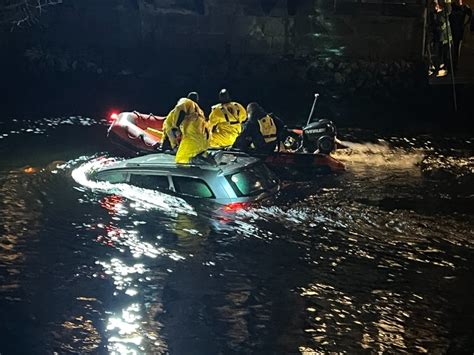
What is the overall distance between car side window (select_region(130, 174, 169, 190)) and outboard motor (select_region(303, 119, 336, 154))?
3823 mm

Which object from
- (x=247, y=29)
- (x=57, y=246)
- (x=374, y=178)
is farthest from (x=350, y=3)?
(x=57, y=246)

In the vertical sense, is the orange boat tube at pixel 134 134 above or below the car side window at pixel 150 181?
above

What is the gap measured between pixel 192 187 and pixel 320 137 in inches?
149

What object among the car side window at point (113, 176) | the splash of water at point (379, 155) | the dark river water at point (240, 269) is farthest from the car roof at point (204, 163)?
the splash of water at point (379, 155)

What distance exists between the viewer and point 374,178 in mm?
14148

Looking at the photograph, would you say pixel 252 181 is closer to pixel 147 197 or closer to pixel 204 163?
pixel 204 163

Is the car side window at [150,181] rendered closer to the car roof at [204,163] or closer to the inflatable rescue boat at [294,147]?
the car roof at [204,163]

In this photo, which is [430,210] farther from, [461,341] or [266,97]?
[266,97]

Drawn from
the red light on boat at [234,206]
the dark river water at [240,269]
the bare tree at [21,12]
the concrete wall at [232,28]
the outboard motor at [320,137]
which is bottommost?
the dark river water at [240,269]

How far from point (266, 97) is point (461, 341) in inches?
728

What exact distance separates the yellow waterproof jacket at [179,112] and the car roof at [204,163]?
15.0 inches

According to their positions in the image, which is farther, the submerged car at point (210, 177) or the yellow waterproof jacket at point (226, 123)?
the yellow waterproof jacket at point (226, 123)

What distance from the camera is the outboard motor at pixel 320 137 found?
1380 cm

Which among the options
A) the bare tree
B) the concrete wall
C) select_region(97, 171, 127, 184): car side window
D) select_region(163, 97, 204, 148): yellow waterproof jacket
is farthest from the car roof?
the bare tree
